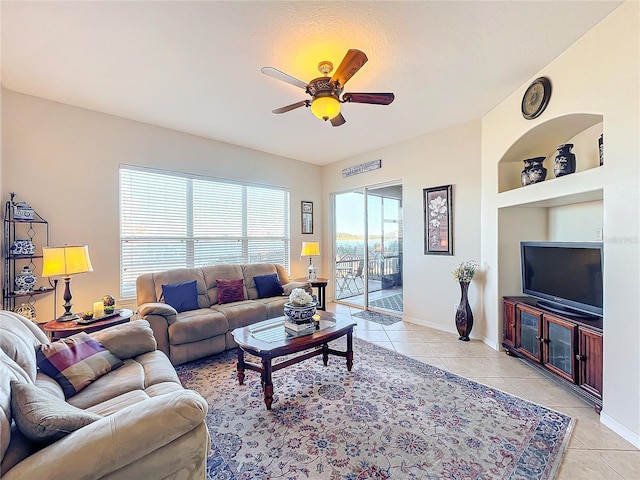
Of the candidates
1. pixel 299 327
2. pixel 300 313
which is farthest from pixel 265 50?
pixel 299 327

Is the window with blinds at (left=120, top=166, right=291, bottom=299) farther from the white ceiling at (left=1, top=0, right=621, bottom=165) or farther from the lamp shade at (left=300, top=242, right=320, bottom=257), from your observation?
the white ceiling at (left=1, top=0, right=621, bottom=165)

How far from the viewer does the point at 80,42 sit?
213cm

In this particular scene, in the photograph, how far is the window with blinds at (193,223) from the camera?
363 cm

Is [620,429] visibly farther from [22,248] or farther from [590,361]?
[22,248]

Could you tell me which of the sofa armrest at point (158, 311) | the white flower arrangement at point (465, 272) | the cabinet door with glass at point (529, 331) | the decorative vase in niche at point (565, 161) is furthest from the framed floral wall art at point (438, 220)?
the sofa armrest at point (158, 311)

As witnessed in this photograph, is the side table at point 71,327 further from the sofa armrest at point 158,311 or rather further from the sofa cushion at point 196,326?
the sofa cushion at point 196,326

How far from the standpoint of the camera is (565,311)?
97.1 inches

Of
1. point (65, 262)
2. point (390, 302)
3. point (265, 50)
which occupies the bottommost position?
point (390, 302)

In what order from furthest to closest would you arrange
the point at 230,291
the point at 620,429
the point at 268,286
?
the point at 268,286
the point at 230,291
the point at 620,429

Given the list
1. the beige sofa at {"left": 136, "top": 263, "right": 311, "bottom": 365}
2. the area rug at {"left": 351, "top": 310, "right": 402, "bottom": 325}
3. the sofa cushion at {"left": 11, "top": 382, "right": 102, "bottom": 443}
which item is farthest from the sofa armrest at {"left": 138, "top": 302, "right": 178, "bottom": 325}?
the area rug at {"left": 351, "top": 310, "right": 402, "bottom": 325}

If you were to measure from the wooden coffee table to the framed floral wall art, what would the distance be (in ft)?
6.60

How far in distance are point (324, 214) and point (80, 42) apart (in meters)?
4.34

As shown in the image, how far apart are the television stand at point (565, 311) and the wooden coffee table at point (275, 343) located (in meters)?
1.87

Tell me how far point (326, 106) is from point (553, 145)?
8.48ft
